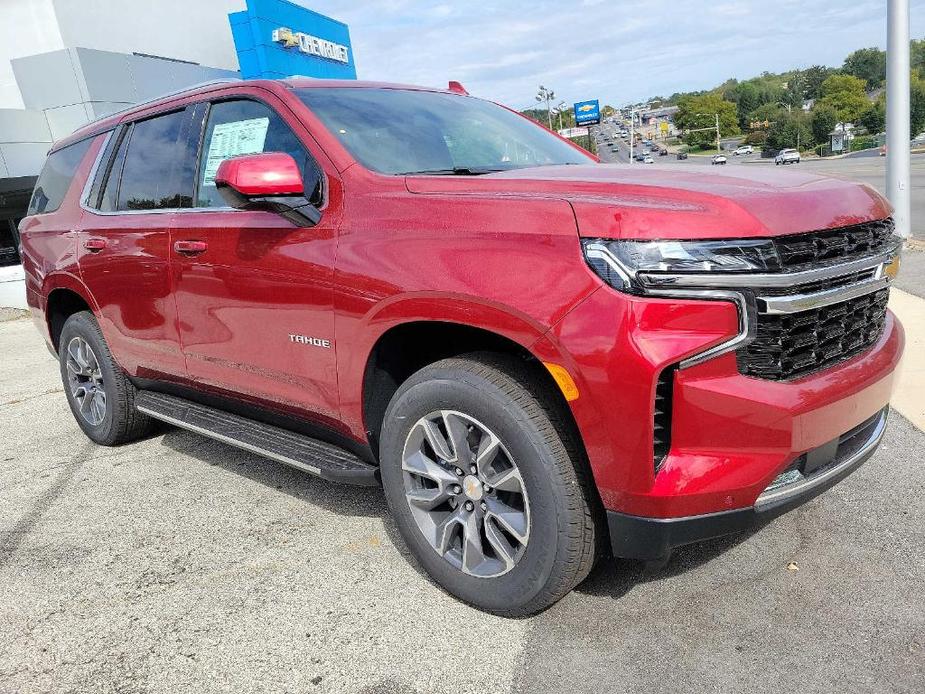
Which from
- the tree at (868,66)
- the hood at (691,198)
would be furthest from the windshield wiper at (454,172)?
the tree at (868,66)

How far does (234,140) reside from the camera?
3395mm

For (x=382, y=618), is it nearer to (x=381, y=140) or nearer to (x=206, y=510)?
(x=206, y=510)

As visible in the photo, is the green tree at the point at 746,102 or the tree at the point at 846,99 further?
the green tree at the point at 746,102

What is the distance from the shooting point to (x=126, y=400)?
14.4 feet

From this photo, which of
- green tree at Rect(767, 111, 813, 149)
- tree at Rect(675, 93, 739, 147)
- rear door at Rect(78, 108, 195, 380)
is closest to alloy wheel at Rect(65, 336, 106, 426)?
rear door at Rect(78, 108, 195, 380)

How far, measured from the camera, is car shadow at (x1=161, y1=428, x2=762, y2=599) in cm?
272

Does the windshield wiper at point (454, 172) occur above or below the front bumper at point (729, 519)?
above

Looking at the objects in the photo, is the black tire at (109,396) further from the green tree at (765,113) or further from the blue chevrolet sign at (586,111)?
the green tree at (765,113)

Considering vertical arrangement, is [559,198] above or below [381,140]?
below

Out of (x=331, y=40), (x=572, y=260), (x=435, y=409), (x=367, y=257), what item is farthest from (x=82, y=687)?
(x=331, y=40)

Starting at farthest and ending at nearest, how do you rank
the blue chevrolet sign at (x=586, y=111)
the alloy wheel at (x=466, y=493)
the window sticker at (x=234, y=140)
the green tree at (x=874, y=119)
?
the green tree at (x=874, y=119), the blue chevrolet sign at (x=586, y=111), the window sticker at (x=234, y=140), the alloy wheel at (x=466, y=493)

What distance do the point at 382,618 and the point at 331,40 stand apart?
29.1 meters

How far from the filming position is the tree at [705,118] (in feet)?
499

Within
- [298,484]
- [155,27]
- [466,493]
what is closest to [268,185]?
[466,493]
